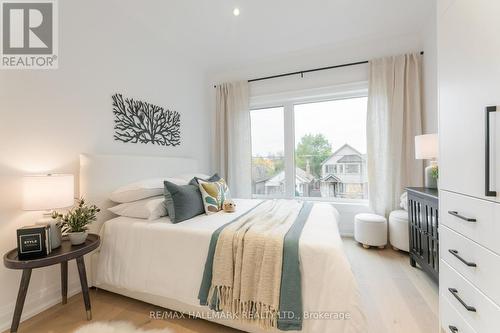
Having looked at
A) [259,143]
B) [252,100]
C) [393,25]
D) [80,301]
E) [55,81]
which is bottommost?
[80,301]

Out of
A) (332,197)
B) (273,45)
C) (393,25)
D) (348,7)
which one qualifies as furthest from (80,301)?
(393,25)

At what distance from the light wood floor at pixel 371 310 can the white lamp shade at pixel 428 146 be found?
1.22 m

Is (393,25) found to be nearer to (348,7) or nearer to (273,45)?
(348,7)

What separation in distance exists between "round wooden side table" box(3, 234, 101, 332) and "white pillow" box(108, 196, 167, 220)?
0.30m

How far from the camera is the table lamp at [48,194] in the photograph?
1.45 m

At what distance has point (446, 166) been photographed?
1128 mm

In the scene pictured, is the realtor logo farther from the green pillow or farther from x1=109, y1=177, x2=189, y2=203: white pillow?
the green pillow

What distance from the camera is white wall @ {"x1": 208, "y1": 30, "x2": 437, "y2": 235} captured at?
2.65 metres

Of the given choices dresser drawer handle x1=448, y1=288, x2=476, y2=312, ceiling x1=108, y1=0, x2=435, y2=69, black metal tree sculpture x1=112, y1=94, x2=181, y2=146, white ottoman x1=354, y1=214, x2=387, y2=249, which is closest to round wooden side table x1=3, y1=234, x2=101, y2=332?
black metal tree sculpture x1=112, y1=94, x2=181, y2=146

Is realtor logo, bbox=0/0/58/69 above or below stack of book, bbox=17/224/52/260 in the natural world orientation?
above

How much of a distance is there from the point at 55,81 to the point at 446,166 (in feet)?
9.62

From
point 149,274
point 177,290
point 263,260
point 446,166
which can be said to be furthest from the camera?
point 149,274

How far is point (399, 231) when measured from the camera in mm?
2551

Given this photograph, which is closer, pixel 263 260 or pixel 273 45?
pixel 263 260
